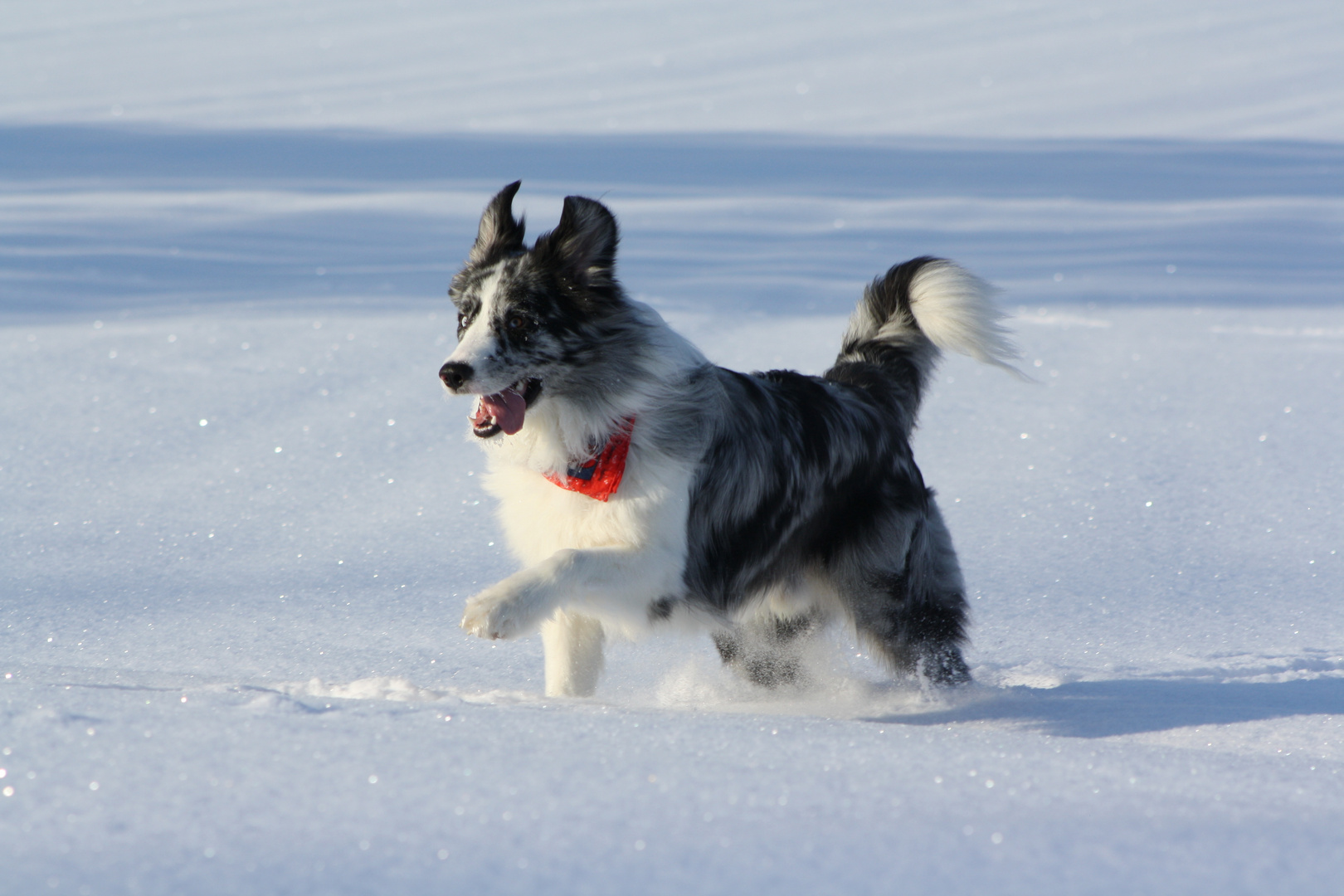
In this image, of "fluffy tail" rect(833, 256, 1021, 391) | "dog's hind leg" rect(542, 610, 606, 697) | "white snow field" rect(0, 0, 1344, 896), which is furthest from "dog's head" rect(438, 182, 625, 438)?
"fluffy tail" rect(833, 256, 1021, 391)

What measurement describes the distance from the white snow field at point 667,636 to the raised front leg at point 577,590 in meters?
0.24

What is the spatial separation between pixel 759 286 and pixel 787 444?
5.20 metres

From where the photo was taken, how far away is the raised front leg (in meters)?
3.11

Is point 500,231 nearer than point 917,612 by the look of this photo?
Yes

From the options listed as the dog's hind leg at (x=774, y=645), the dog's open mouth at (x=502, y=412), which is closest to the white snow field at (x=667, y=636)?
the dog's hind leg at (x=774, y=645)

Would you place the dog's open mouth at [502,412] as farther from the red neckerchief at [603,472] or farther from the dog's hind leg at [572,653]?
the dog's hind leg at [572,653]

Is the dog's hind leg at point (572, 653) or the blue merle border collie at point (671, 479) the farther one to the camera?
the dog's hind leg at point (572, 653)

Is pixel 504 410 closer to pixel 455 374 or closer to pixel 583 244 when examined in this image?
pixel 455 374

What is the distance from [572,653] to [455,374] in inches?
39.4

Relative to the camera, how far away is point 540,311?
3.36m

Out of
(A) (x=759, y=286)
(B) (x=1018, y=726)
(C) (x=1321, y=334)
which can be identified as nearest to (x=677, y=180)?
(A) (x=759, y=286)

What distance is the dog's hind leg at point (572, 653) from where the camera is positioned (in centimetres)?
365

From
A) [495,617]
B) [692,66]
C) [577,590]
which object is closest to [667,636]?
[577,590]

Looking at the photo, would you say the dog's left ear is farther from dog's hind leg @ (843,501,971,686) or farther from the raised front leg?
dog's hind leg @ (843,501,971,686)
